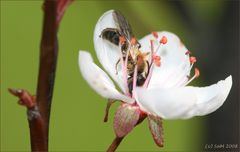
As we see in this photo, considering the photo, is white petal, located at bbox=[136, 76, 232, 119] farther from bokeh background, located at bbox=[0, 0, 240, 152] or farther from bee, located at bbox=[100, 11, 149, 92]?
bokeh background, located at bbox=[0, 0, 240, 152]

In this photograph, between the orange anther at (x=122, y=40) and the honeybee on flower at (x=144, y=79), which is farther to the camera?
the orange anther at (x=122, y=40)

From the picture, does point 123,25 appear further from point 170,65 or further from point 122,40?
Answer: point 170,65

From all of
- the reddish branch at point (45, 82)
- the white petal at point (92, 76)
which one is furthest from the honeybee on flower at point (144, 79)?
the reddish branch at point (45, 82)

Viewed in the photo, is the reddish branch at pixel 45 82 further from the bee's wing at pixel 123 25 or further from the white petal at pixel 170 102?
the bee's wing at pixel 123 25

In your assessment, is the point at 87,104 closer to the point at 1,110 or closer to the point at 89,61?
the point at 1,110

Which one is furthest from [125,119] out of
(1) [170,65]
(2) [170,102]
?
(1) [170,65]

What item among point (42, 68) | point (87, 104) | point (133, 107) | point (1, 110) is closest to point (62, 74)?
point (87, 104)
